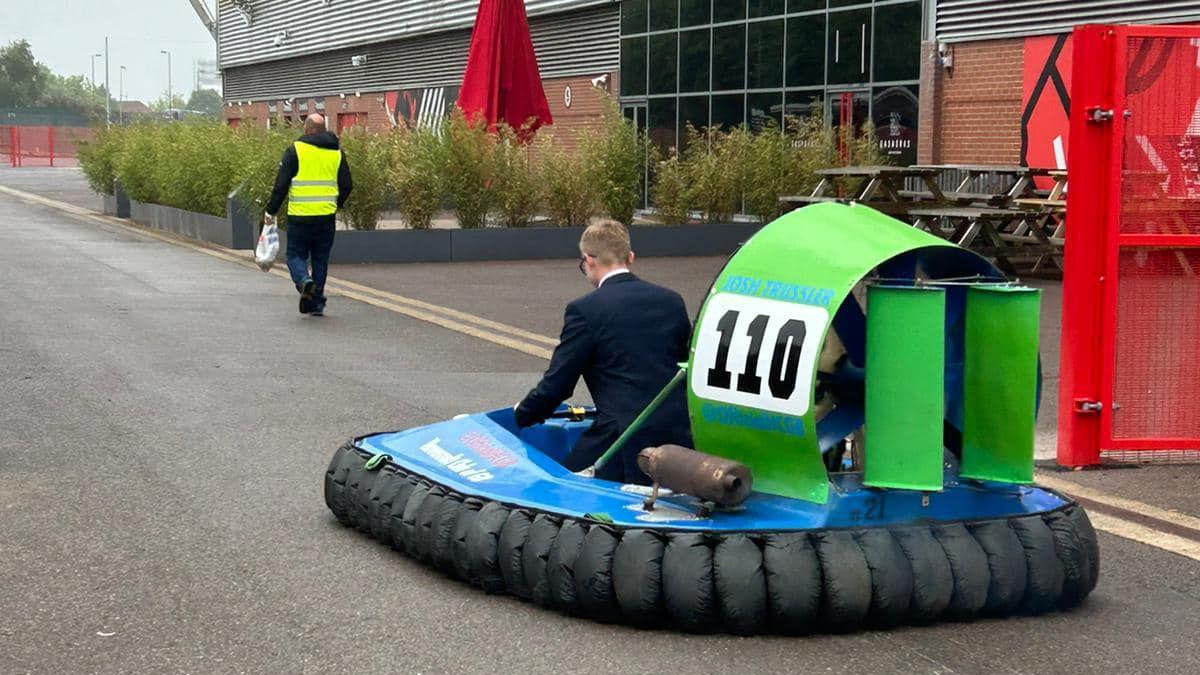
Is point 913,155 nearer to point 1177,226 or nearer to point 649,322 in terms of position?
point 1177,226

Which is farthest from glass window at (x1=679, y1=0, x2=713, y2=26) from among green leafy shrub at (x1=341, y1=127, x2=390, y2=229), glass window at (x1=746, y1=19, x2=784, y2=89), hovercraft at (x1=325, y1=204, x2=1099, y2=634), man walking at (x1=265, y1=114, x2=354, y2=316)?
hovercraft at (x1=325, y1=204, x2=1099, y2=634)

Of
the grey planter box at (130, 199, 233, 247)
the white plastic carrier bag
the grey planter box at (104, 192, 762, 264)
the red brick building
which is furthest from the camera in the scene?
the grey planter box at (130, 199, 233, 247)

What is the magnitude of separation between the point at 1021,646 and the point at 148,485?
4.08 m

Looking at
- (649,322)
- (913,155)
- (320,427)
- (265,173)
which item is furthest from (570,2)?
(649,322)

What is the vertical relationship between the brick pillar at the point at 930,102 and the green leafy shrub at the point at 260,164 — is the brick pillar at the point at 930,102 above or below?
above

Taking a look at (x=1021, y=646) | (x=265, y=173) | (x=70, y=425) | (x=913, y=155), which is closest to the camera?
(x=1021, y=646)

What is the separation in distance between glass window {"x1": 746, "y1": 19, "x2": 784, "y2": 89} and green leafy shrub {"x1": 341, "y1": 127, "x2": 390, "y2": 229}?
8.26 meters

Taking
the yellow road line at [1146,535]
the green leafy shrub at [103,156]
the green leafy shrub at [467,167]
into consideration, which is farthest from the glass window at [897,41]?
the yellow road line at [1146,535]

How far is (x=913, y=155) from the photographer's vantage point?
24125 millimetres

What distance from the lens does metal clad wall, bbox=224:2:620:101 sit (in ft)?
110

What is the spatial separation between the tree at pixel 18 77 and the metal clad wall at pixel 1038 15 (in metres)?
116

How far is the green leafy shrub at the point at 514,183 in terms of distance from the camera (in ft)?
69.7

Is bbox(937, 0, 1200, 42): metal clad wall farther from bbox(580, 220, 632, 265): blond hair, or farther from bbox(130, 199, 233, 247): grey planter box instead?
bbox(580, 220, 632, 265): blond hair

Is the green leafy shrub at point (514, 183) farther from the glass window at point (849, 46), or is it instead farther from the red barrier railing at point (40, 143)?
the red barrier railing at point (40, 143)
